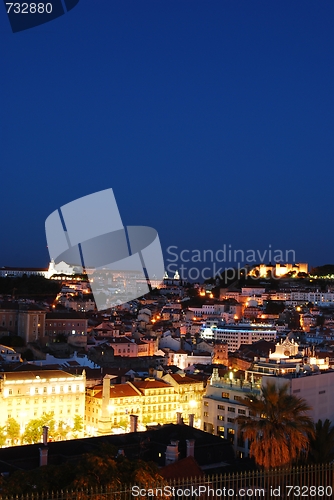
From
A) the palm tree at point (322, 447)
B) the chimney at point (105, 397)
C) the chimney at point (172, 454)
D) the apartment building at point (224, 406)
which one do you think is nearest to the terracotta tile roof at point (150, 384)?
the chimney at point (105, 397)

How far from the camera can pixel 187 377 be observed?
22.9m

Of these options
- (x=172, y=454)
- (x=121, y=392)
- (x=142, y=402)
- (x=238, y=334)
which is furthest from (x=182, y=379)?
(x=238, y=334)

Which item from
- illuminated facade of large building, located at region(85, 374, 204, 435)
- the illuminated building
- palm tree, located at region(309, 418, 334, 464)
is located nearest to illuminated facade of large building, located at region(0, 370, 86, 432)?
illuminated facade of large building, located at region(85, 374, 204, 435)

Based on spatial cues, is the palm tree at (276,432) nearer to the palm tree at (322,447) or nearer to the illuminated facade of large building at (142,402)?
the palm tree at (322,447)

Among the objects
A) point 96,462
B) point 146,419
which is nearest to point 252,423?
point 96,462

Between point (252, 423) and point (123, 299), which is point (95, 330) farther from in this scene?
point (252, 423)

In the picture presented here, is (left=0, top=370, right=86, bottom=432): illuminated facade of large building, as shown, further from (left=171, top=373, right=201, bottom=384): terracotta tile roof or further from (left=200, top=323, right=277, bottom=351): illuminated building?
(left=200, top=323, right=277, bottom=351): illuminated building

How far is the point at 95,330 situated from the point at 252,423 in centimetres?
2727

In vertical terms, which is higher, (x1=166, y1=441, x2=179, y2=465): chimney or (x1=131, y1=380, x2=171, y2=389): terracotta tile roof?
(x1=131, y1=380, x2=171, y2=389): terracotta tile roof

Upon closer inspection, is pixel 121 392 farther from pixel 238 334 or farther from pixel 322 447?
pixel 238 334

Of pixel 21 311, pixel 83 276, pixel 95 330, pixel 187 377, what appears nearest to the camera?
pixel 187 377

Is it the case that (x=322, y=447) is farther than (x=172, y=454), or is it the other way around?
(x=322, y=447)

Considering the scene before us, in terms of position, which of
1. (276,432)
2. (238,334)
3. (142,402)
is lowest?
(142,402)

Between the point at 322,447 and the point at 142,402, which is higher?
the point at 322,447
